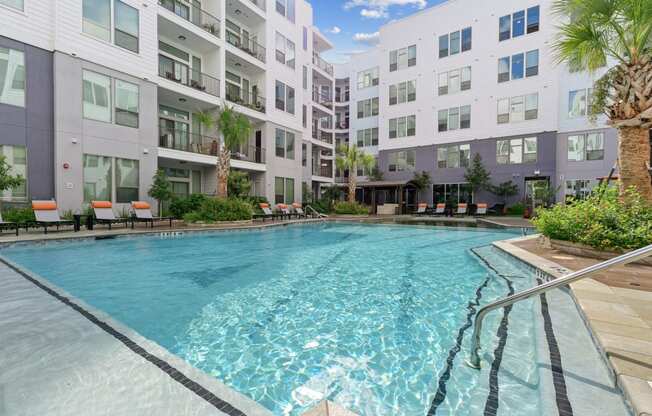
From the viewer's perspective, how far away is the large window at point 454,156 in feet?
80.6

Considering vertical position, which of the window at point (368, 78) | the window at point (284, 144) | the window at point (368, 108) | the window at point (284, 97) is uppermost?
the window at point (368, 78)

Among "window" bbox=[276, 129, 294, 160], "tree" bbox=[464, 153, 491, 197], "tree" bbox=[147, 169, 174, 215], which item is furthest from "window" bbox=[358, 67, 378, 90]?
"tree" bbox=[147, 169, 174, 215]

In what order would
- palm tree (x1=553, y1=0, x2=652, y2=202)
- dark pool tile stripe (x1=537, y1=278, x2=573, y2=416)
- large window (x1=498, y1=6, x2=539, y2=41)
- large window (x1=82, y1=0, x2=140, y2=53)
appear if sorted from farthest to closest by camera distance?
large window (x1=498, y1=6, x2=539, y2=41)
large window (x1=82, y1=0, x2=140, y2=53)
palm tree (x1=553, y1=0, x2=652, y2=202)
dark pool tile stripe (x1=537, y1=278, x2=573, y2=416)

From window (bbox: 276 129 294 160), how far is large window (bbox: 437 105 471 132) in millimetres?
11768

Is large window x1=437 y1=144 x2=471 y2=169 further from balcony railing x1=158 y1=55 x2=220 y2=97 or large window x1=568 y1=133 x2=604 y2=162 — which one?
balcony railing x1=158 y1=55 x2=220 y2=97

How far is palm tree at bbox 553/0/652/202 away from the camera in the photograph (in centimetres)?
688

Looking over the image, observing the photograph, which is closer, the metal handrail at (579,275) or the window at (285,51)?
the metal handrail at (579,275)

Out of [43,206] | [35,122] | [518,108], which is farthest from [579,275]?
[518,108]

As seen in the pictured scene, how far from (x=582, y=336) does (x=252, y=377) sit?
295 cm

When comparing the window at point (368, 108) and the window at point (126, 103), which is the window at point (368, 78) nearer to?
the window at point (368, 108)

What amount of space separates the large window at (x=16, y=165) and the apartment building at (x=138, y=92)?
4 cm

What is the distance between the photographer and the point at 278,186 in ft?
73.4

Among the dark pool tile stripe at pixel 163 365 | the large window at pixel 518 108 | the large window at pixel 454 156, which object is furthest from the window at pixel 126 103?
the large window at pixel 518 108

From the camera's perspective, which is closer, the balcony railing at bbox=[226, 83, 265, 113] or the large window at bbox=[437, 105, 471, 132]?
the balcony railing at bbox=[226, 83, 265, 113]
